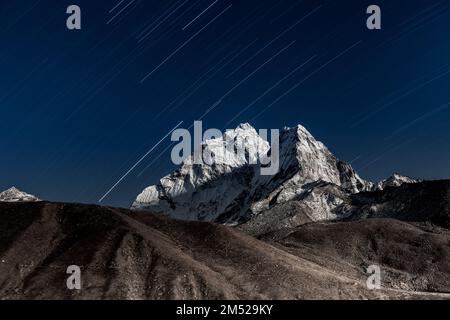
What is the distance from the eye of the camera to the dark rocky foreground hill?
5937cm

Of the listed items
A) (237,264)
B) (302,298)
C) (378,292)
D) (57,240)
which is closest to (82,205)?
(57,240)

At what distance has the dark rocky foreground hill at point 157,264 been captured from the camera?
59372 millimetres

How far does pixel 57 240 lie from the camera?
236 feet

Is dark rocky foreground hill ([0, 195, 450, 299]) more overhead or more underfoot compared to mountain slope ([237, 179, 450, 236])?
more underfoot

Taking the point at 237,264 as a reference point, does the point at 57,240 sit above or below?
above

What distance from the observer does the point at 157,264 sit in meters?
65.1

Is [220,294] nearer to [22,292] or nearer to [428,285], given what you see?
[22,292]

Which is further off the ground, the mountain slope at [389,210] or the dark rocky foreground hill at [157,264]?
the mountain slope at [389,210]

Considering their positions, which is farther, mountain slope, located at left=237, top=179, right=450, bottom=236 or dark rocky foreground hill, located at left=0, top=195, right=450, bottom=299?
mountain slope, located at left=237, top=179, right=450, bottom=236

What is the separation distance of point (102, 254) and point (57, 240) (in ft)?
29.3

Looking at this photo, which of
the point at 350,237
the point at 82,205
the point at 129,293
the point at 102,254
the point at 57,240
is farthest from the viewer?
the point at 350,237

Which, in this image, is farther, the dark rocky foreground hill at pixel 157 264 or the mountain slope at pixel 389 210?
the mountain slope at pixel 389 210
